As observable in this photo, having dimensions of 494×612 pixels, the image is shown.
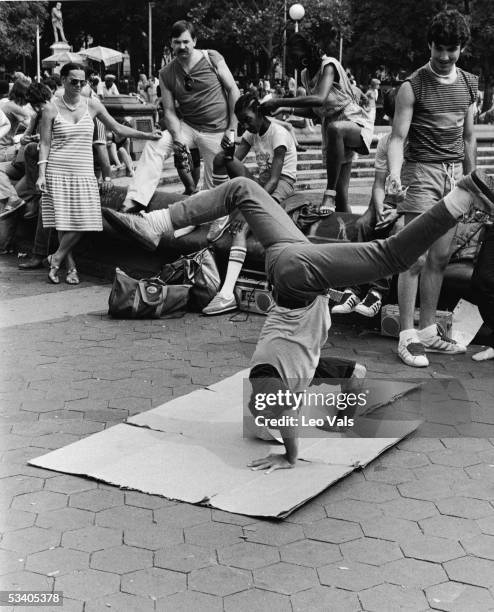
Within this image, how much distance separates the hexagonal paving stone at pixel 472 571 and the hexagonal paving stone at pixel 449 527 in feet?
0.71

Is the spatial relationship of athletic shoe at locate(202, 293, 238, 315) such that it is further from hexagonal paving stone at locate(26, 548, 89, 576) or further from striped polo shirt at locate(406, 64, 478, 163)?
hexagonal paving stone at locate(26, 548, 89, 576)

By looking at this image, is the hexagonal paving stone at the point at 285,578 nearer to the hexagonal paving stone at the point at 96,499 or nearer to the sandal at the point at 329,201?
the hexagonal paving stone at the point at 96,499

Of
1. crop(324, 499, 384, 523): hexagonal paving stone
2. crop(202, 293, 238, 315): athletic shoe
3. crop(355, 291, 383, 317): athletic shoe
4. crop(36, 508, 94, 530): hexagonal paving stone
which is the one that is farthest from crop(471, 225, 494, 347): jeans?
crop(36, 508, 94, 530): hexagonal paving stone

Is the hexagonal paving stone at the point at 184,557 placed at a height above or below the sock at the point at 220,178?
below

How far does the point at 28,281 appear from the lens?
8.77m

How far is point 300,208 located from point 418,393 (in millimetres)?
2487

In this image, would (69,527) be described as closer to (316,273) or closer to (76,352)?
(316,273)

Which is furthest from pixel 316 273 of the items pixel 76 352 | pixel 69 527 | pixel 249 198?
pixel 76 352

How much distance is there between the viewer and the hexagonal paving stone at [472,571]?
3.52 meters

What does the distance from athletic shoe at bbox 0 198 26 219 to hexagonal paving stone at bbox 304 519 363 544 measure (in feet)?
21.7

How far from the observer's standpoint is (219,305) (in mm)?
7547

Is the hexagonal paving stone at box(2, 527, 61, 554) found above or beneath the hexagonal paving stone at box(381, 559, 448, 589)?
beneath

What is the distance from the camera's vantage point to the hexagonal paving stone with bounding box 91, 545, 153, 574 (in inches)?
142

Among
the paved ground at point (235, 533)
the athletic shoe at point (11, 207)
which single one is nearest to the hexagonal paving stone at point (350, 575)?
the paved ground at point (235, 533)
